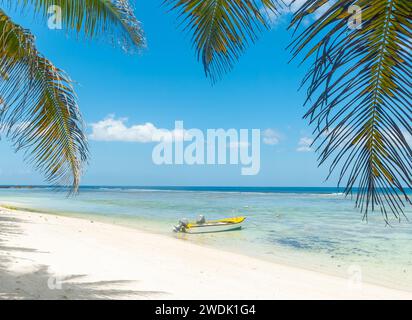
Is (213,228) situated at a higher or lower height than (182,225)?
lower

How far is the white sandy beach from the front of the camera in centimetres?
521

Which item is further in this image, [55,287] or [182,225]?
[182,225]

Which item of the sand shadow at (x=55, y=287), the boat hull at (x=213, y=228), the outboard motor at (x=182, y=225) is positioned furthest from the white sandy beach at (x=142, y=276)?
the boat hull at (x=213, y=228)

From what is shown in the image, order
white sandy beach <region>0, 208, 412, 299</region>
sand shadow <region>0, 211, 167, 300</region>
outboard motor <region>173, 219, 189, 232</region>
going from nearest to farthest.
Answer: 1. sand shadow <region>0, 211, 167, 300</region>
2. white sandy beach <region>0, 208, 412, 299</region>
3. outboard motor <region>173, 219, 189, 232</region>

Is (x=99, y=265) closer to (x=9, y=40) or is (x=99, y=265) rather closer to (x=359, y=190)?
(x=9, y=40)

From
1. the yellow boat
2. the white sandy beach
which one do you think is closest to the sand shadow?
the white sandy beach

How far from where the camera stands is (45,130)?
5012 mm

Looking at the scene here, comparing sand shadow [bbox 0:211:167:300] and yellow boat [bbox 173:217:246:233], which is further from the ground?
sand shadow [bbox 0:211:167:300]

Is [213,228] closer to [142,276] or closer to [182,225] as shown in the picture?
[182,225]

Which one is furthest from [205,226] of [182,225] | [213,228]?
[182,225]

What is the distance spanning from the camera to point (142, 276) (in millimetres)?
6445

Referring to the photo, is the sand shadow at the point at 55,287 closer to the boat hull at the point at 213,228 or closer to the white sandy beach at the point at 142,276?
the white sandy beach at the point at 142,276

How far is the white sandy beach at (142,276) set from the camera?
521cm

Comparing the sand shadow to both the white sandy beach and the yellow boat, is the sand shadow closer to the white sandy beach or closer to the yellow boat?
the white sandy beach
